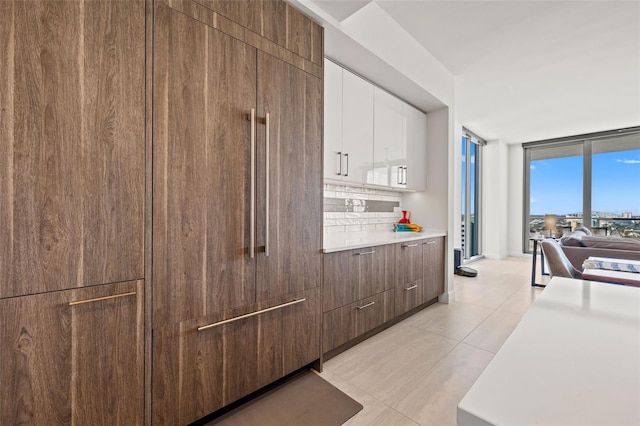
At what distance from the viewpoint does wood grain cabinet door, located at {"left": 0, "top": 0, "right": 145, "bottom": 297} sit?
39.8 inches

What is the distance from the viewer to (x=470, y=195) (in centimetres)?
601

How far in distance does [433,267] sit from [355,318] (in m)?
1.36

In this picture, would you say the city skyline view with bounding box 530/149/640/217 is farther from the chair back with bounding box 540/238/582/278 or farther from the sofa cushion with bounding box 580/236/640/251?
the chair back with bounding box 540/238/582/278

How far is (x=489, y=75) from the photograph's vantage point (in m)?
3.50

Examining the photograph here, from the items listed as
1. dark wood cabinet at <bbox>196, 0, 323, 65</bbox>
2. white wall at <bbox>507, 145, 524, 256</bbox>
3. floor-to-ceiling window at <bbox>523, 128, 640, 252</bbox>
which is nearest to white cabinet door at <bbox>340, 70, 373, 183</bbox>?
dark wood cabinet at <bbox>196, 0, 323, 65</bbox>

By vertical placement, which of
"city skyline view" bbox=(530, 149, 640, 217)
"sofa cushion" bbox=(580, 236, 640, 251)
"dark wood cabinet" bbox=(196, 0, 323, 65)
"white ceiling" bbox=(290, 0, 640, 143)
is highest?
"white ceiling" bbox=(290, 0, 640, 143)

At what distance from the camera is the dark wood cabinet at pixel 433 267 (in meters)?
3.10

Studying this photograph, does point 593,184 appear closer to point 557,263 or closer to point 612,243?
point 612,243

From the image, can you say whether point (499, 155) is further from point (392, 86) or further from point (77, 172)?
point (77, 172)

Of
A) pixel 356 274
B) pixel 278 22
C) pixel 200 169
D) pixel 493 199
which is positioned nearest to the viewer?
pixel 200 169

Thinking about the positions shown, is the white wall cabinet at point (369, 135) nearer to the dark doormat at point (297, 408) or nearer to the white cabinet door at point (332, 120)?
the white cabinet door at point (332, 120)

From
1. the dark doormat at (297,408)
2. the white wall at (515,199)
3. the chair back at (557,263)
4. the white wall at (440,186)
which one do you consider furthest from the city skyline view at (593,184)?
the dark doormat at (297,408)

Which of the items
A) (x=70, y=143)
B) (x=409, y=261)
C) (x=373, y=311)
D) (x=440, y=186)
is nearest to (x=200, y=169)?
(x=70, y=143)

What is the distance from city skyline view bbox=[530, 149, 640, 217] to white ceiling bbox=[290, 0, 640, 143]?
1367 mm
